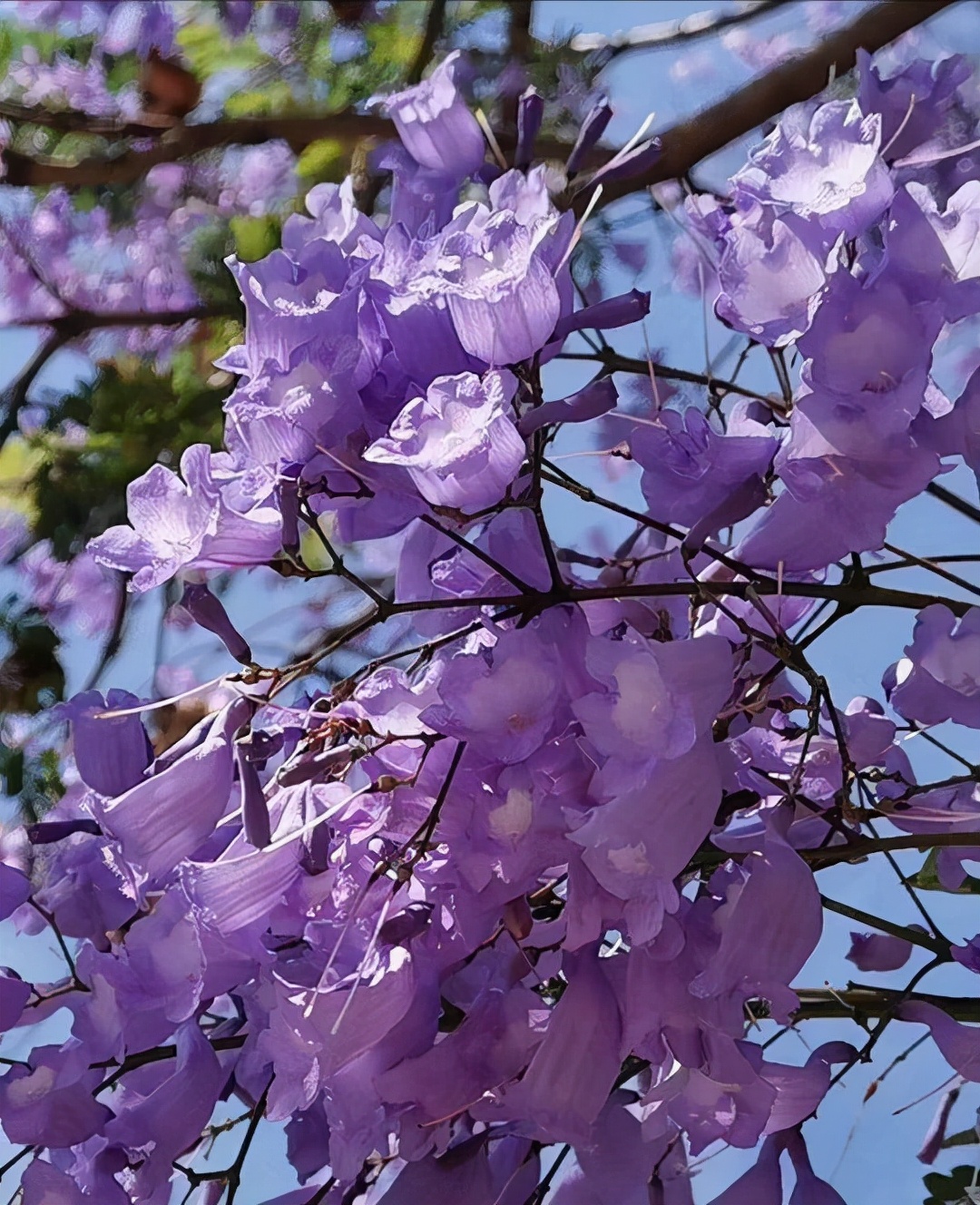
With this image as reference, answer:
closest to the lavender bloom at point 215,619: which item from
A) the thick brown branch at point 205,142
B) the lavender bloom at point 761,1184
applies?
the lavender bloom at point 761,1184

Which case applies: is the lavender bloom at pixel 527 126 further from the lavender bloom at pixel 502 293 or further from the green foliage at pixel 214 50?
the green foliage at pixel 214 50

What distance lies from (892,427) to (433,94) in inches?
Answer: 7.6

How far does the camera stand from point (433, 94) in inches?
16.0

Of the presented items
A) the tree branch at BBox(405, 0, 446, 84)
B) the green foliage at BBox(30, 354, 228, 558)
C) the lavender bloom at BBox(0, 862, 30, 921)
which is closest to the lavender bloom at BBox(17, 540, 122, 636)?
the green foliage at BBox(30, 354, 228, 558)

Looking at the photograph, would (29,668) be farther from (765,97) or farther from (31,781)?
(765,97)

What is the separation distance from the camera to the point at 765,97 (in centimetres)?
73

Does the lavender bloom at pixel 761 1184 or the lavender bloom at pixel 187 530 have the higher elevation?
the lavender bloom at pixel 187 530

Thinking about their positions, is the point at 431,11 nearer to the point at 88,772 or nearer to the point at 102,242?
the point at 102,242

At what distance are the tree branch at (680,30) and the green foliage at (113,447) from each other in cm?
39

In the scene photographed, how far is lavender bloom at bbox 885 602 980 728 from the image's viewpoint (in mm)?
326

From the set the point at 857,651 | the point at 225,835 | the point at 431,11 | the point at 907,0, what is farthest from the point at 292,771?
the point at 431,11

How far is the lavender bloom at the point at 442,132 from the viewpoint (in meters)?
0.40

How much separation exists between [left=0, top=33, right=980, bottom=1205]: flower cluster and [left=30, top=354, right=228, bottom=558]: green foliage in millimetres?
508

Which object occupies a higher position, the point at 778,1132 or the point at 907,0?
the point at 907,0
